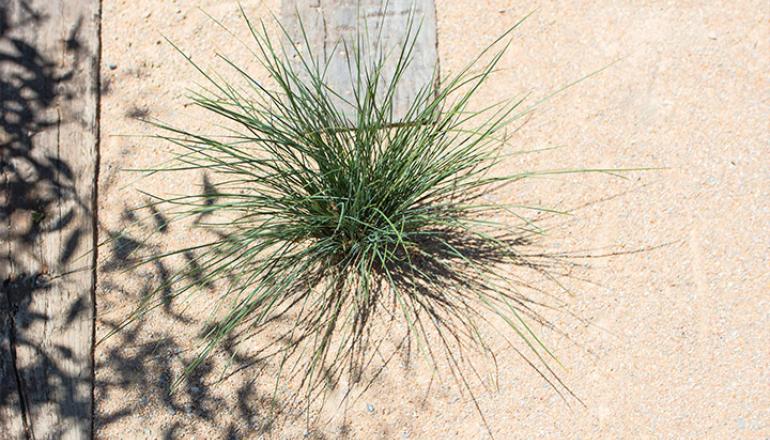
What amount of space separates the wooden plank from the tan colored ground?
79 millimetres

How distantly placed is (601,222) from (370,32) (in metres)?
1.20

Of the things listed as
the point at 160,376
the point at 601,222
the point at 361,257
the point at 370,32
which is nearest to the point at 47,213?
the point at 160,376

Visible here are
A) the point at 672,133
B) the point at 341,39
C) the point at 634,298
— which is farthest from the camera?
the point at 341,39

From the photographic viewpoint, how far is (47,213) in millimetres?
2734

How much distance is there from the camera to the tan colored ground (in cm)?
238

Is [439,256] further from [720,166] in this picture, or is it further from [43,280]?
[43,280]

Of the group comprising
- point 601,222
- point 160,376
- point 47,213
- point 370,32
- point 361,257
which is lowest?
point 160,376

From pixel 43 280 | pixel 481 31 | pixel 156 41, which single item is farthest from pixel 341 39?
pixel 43 280

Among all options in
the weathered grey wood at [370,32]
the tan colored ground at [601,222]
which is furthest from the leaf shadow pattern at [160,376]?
the weathered grey wood at [370,32]

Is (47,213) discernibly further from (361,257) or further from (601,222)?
(601,222)

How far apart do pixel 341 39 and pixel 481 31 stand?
23.0 inches

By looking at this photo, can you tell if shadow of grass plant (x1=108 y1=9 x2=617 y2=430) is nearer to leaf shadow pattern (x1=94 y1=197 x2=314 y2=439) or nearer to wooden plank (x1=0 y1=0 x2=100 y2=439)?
leaf shadow pattern (x1=94 y1=197 x2=314 y2=439)

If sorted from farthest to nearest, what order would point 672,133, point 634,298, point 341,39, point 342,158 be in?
point 341,39 < point 672,133 < point 634,298 < point 342,158

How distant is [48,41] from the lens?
2.98m
